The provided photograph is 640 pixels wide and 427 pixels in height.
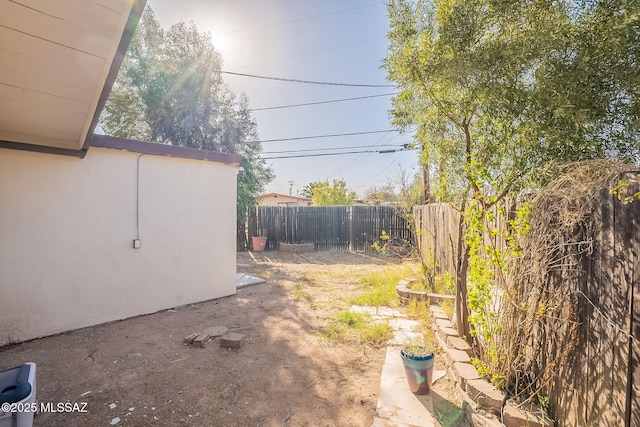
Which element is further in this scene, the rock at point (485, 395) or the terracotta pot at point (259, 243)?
the terracotta pot at point (259, 243)

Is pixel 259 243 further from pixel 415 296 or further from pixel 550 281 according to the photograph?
pixel 550 281

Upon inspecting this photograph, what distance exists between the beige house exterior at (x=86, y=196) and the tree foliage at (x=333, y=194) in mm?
12248

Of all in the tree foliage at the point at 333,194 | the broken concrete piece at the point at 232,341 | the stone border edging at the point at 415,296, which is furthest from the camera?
the tree foliage at the point at 333,194

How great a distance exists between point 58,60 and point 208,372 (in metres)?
2.88

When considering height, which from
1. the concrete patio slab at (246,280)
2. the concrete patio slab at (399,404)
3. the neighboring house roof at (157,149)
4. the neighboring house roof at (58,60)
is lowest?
the concrete patio slab at (246,280)

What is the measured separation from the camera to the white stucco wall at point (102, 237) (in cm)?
341

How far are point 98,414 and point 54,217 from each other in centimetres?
257

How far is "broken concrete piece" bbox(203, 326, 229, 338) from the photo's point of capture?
141 inches

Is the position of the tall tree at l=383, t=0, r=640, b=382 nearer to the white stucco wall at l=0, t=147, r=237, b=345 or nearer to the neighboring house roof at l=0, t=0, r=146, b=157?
the neighboring house roof at l=0, t=0, r=146, b=157

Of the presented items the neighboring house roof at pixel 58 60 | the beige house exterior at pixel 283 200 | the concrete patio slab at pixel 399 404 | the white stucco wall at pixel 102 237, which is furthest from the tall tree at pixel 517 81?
the beige house exterior at pixel 283 200

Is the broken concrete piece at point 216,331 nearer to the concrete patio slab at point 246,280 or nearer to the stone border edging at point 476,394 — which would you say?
the concrete patio slab at point 246,280

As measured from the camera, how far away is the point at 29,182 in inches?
136

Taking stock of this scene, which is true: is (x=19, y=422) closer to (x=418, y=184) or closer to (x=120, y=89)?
(x=418, y=184)

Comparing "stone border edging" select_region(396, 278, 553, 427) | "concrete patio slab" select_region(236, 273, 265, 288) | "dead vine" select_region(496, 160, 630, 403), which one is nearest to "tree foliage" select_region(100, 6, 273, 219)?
"concrete patio slab" select_region(236, 273, 265, 288)
